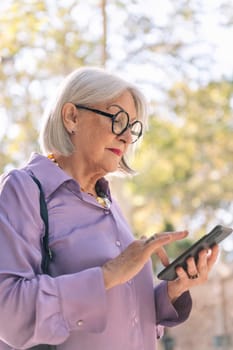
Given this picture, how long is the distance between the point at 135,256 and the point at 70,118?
1.83ft

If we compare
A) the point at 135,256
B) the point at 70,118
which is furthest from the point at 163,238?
the point at 70,118

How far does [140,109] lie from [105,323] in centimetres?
72

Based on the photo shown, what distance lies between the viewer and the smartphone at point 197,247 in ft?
7.76

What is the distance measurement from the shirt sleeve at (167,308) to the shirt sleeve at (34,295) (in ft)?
1.32

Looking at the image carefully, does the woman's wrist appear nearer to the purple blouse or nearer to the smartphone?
the purple blouse

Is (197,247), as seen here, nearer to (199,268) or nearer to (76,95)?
(199,268)

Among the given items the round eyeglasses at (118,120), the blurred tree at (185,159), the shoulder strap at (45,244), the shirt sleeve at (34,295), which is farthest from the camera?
the blurred tree at (185,159)

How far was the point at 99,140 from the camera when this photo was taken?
101 inches

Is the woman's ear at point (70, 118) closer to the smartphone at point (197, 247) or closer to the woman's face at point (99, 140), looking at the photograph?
the woman's face at point (99, 140)

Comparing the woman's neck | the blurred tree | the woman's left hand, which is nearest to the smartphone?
the woman's left hand

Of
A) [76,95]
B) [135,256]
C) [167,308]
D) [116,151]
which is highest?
[76,95]

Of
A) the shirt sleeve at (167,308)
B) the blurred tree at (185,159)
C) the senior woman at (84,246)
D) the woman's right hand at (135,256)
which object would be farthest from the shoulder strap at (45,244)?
the blurred tree at (185,159)

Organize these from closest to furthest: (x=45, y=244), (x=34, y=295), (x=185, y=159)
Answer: (x=34, y=295)
(x=45, y=244)
(x=185, y=159)

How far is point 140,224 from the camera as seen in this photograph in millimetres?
18078
